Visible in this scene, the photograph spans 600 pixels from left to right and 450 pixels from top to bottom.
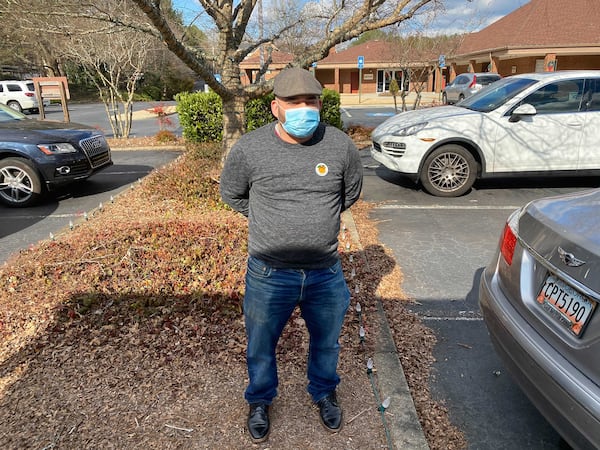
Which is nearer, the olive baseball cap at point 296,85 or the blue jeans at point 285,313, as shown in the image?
the olive baseball cap at point 296,85

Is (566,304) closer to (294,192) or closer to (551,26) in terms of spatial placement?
(294,192)

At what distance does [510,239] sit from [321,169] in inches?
47.4

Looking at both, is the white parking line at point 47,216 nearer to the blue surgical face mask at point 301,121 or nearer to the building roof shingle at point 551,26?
the blue surgical face mask at point 301,121

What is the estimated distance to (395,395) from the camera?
2.57 metres

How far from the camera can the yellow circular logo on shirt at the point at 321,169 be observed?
2.00 metres

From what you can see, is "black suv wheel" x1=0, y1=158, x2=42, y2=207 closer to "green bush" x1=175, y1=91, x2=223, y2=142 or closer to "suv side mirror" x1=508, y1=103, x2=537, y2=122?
"green bush" x1=175, y1=91, x2=223, y2=142

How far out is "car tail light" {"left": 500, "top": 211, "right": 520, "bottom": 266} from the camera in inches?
94.7

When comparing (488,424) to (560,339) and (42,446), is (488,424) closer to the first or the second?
(560,339)

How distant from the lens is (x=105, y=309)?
3369 mm

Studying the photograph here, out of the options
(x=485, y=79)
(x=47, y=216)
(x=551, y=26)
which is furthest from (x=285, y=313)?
(x=551, y=26)

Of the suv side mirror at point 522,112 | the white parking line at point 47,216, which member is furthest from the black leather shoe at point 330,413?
the suv side mirror at point 522,112

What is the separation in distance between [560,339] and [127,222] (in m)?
4.56

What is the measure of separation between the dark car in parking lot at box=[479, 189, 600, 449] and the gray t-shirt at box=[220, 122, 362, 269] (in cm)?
99

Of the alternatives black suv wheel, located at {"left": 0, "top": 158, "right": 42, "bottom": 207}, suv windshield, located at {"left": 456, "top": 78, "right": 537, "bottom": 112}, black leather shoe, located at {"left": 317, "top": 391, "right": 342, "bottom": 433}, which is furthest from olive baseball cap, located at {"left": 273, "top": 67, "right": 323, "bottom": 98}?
black suv wheel, located at {"left": 0, "top": 158, "right": 42, "bottom": 207}
